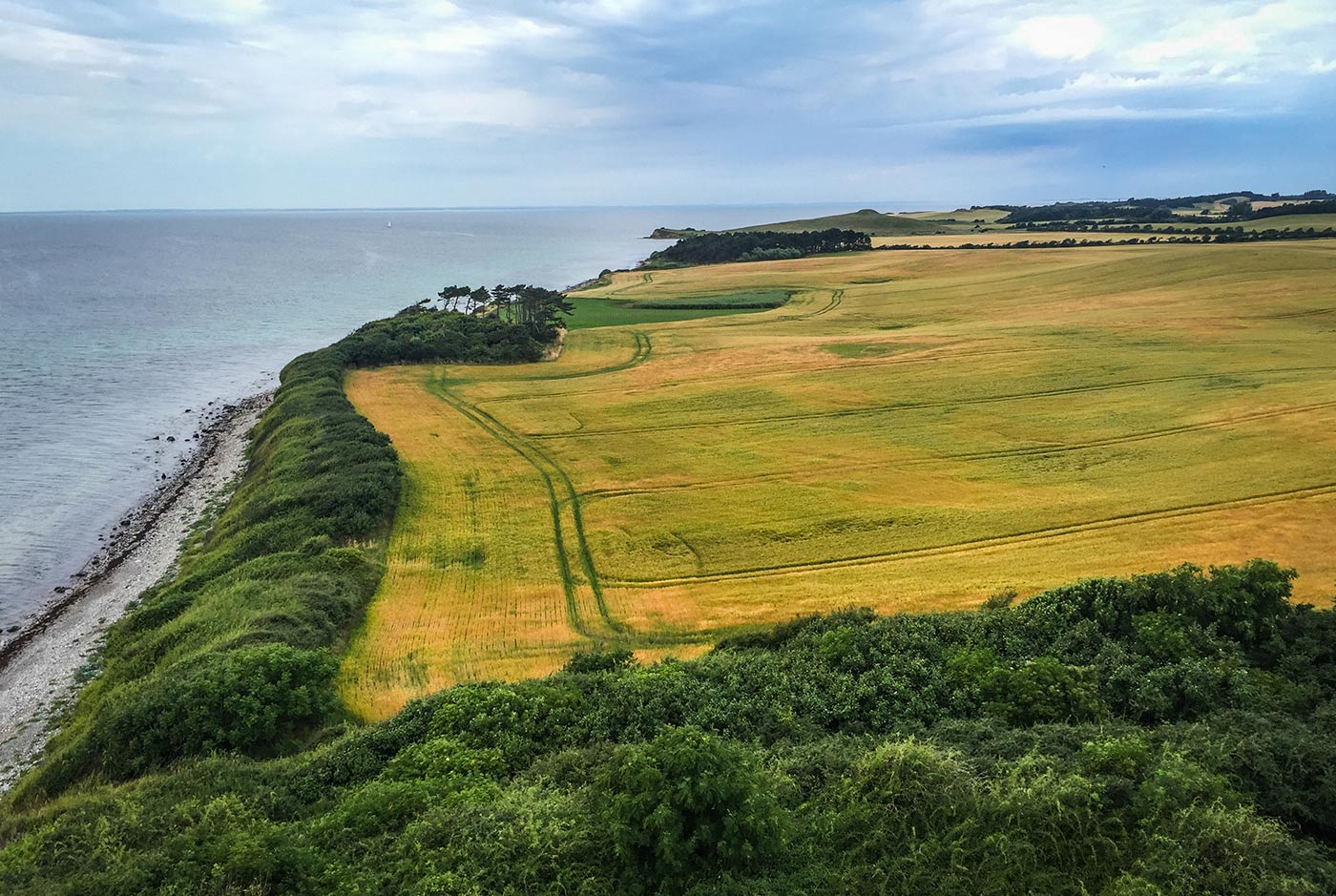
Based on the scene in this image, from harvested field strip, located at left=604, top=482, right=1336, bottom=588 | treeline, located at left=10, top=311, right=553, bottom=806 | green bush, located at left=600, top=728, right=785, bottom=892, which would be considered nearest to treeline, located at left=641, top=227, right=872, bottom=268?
treeline, located at left=10, top=311, right=553, bottom=806

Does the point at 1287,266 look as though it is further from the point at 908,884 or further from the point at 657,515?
the point at 908,884

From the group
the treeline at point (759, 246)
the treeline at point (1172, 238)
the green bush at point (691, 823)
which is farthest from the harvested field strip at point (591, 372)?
the treeline at point (1172, 238)

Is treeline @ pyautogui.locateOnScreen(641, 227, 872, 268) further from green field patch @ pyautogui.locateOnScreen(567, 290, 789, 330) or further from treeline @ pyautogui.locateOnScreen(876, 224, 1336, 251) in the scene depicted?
green field patch @ pyautogui.locateOnScreen(567, 290, 789, 330)

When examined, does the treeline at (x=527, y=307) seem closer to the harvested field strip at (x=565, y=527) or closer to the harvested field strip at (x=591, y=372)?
the harvested field strip at (x=591, y=372)

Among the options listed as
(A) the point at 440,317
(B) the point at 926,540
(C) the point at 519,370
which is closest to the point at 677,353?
(C) the point at 519,370

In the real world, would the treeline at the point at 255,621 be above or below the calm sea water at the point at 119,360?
below

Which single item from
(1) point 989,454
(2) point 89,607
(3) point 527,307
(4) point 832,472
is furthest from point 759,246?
(2) point 89,607
